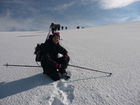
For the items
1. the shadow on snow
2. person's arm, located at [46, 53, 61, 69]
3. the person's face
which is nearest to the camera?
the shadow on snow

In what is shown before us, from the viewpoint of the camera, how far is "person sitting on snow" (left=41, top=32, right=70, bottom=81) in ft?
9.75

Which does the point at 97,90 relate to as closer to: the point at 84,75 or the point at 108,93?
the point at 108,93

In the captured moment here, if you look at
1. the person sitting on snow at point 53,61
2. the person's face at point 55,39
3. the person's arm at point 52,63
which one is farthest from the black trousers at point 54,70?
the person's face at point 55,39

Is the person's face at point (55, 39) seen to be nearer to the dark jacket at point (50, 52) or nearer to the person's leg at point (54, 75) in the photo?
the dark jacket at point (50, 52)

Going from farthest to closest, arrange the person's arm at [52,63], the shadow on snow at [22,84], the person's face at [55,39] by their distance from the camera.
Answer: the person's face at [55,39] < the person's arm at [52,63] < the shadow on snow at [22,84]

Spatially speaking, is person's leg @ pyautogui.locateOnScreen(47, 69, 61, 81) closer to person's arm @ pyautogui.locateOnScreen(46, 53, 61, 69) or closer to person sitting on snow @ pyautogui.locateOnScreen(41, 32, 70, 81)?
person sitting on snow @ pyautogui.locateOnScreen(41, 32, 70, 81)

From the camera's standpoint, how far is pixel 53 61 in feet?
9.82

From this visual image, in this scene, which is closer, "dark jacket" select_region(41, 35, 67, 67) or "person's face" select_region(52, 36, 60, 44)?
"dark jacket" select_region(41, 35, 67, 67)

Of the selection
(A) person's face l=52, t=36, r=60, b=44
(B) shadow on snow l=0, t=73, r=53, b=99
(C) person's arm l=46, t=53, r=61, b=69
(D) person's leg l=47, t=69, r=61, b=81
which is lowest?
(B) shadow on snow l=0, t=73, r=53, b=99

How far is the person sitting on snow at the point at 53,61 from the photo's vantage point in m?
2.97

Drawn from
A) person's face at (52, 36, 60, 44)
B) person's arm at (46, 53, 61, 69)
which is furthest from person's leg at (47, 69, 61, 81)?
person's face at (52, 36, 60, 44)

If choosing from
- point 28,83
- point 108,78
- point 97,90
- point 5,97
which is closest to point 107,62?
point 108,78

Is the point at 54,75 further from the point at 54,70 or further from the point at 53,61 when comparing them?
the point at 53,61

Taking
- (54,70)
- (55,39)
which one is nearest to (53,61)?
(54,70)
